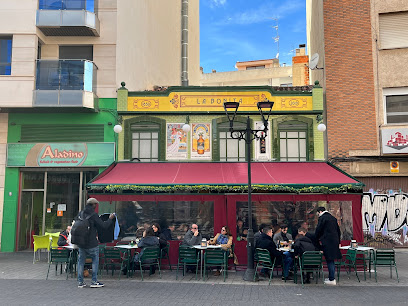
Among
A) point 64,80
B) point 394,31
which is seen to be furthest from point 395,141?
point 64,80

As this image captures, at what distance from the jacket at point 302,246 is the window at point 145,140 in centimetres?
704

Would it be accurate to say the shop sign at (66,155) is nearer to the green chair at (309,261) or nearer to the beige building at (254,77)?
the green chair at (309,261)

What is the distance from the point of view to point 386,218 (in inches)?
602

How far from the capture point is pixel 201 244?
10.8 m

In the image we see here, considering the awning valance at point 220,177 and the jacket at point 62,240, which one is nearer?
the jacket at point 62,240

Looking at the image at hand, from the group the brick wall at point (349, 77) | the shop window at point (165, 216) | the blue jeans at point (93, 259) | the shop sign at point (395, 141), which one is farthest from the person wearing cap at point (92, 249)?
the shop sign at point (395, 141)

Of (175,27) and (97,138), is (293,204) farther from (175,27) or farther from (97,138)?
(175,27)

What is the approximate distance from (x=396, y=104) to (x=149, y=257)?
11.5m

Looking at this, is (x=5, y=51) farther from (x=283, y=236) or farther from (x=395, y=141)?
(x=395, y=141)

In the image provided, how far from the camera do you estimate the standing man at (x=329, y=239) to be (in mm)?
9781

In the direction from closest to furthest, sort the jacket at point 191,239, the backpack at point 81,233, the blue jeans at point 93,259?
the backpack at point 81,233
the blue jeans at point 93,259
the jacket at point 191,239

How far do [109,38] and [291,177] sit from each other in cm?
905

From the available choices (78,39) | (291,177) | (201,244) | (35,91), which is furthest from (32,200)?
(291,177)

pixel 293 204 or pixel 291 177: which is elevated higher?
pixel 291 177
